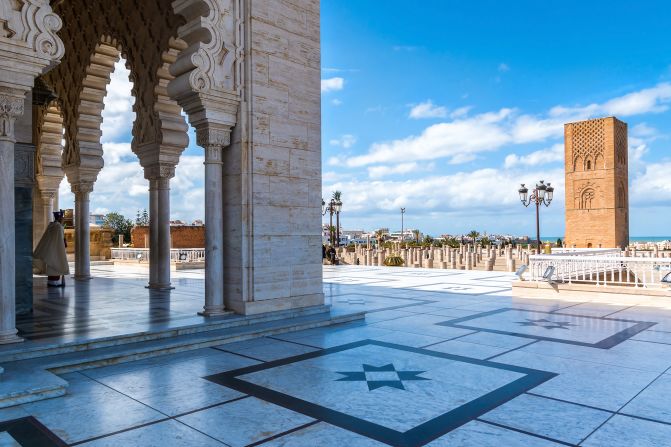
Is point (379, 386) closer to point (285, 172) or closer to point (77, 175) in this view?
point (285, 172)

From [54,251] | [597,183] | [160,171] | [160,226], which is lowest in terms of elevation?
[54,251]

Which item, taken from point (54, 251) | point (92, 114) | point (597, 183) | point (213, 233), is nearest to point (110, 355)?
point (213, 233)

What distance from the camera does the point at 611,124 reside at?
1476 inches

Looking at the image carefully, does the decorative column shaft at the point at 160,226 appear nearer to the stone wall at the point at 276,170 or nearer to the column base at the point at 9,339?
the stone wall at the point at 276,170

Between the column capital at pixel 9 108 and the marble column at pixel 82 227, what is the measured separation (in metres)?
5.60

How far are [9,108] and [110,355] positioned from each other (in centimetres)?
215

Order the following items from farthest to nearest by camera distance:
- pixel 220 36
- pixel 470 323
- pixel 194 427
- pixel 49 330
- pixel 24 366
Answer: pixel 470 323 → pixel 220 36 → pixel 49 330 → pixel 24 366 → pixel 194 427

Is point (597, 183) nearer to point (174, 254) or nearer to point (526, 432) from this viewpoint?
point (174, 254)

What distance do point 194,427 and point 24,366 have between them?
1880mm

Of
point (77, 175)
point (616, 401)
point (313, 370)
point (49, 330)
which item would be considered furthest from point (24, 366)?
point (77, 175)

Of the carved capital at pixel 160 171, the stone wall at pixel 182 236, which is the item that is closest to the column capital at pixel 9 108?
the carved capital at pixel 160 171

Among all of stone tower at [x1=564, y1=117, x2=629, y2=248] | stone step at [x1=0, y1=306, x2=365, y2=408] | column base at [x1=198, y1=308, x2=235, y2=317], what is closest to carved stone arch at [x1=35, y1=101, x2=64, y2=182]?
column base at [x1=198, y1=308, x2=235, y2=317]

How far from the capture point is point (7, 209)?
13.0 ft

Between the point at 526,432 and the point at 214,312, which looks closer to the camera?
the point at 526,432
